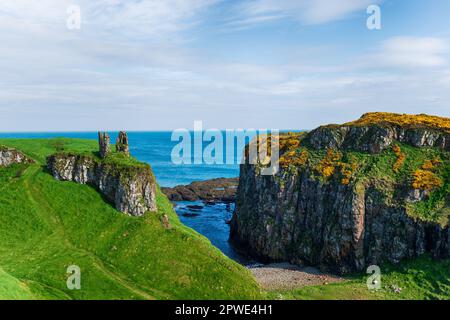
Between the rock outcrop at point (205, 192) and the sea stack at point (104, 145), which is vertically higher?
the sea stack at point (104, 145)

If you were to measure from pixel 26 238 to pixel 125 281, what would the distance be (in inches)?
711

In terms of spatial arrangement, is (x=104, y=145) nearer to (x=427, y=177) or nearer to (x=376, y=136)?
(x=376, y=136)

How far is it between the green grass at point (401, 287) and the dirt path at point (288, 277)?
3.63 metres

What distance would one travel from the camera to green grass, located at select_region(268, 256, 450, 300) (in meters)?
52.1

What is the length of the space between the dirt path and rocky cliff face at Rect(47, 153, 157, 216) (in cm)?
2184

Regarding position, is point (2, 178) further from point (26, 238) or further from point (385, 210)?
point (385, 210)

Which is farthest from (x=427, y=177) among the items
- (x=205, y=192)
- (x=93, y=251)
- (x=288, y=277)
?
(x=205, y=192)

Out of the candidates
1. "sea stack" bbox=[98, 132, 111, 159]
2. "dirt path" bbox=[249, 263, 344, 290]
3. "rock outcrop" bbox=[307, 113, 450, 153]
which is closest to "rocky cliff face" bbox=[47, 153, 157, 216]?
"sea stack" bbox=[98, 132, 111, 159]

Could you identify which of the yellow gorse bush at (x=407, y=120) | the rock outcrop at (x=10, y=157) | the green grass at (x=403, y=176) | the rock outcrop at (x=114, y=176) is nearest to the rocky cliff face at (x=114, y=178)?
the rock outcrop at (x=114, y=176)

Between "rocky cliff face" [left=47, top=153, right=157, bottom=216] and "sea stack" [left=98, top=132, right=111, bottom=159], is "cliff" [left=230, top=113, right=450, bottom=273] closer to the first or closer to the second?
"rocky cliff face" [left=47, top=153, right=157, bottom=216]

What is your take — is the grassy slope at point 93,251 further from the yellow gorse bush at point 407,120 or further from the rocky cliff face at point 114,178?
the yellow gorse bush at point 407,120

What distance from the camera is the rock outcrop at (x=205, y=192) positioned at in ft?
419

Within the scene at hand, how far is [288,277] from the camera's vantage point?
6259 centimetres

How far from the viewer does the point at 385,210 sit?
63.0 meters
